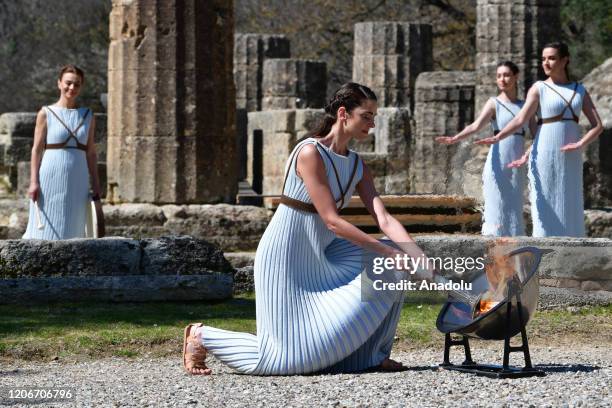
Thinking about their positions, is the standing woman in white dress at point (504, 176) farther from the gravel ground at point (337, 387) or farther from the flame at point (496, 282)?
the flame at point (496, 282)

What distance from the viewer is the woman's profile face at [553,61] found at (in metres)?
11.1

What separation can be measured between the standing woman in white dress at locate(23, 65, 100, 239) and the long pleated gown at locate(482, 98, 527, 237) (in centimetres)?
311

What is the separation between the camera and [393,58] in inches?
1106

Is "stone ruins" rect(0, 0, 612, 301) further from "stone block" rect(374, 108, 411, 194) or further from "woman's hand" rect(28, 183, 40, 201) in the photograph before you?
"woman's hand" rect(28, 183, 40, 201)

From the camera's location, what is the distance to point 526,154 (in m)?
11.8

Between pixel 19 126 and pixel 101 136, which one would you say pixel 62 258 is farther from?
pixel 19 126

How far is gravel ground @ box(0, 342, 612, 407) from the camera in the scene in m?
6.58

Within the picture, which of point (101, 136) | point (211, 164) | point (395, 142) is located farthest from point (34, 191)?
point (101, 136)

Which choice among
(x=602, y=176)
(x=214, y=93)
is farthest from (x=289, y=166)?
(x=602, y=176)

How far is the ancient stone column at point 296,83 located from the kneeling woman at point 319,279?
19.8 metres

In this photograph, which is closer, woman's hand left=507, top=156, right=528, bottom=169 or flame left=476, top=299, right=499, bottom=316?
flame left=476, top=299, right=499, bottom=316

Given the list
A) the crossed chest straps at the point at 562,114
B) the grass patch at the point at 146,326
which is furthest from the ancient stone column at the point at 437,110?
the grass patch at the point at 146,326

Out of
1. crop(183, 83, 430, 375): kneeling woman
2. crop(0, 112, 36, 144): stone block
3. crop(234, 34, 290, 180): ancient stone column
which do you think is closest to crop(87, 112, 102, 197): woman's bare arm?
crop(183, 83, 430, 375): kneeling woman

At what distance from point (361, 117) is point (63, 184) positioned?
442 centimetres
